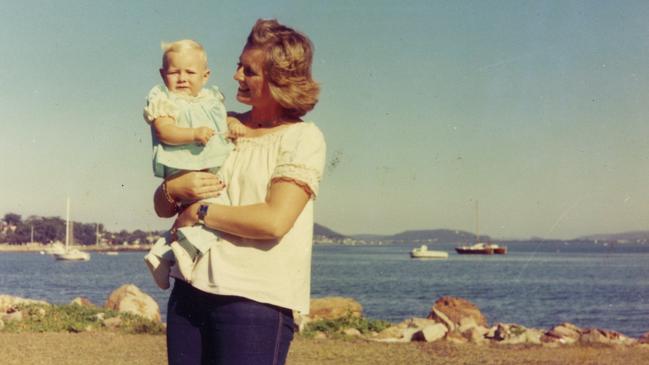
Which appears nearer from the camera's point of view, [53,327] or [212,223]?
[212,223]

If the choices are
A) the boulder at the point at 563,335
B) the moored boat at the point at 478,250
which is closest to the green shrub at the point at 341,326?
the boulder at the point at 563,335

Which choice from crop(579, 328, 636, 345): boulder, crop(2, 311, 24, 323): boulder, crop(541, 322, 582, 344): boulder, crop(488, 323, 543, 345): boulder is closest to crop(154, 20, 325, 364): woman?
crop(488, 323, 543, 345): boulder

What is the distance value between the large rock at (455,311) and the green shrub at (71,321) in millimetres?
6267

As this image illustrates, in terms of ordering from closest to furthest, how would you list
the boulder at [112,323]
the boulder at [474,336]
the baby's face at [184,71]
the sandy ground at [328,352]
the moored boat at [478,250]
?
1. the baby's face at [184,71]
2. the sandy ground at [328,352]
3. the boulder at [474,336]
4. the boulder at [112,323]
5. the moored boat at [478,250]

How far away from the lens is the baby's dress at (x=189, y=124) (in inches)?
99.9

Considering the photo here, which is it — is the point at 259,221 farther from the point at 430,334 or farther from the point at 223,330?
the point at 430,334

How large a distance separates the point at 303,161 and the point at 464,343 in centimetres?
941

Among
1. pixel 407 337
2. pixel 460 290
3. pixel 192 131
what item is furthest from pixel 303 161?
pixel 460 290

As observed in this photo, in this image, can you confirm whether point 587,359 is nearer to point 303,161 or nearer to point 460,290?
point 303,161

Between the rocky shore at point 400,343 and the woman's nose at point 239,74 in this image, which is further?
the rocky shore at point 400,343

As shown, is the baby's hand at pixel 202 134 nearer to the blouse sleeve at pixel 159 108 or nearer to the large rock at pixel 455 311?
the blouse sleeve at pixel 159 108

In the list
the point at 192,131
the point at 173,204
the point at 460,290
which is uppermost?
the point at 192,131

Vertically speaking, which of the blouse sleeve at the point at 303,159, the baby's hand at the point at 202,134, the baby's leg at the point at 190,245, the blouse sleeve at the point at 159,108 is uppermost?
the blouse sleeve at the point at 159,108

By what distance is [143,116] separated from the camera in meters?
2.74
